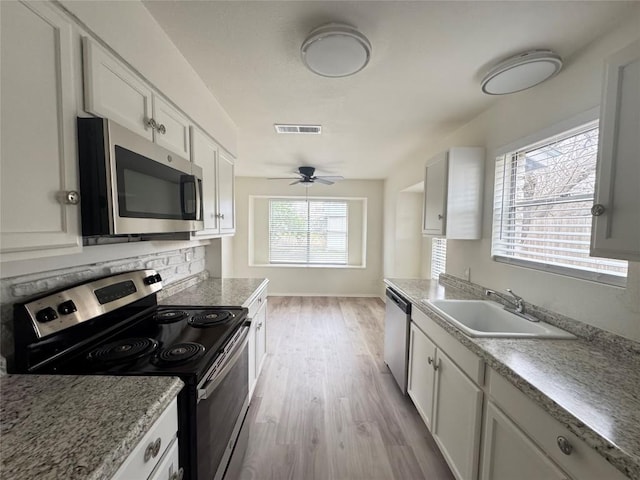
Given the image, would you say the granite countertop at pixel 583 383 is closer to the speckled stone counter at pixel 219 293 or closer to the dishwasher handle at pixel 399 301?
the dishwasher handle at pixel 399 301

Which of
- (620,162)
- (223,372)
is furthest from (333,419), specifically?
(620,162)

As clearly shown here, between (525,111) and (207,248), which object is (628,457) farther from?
(207,248)

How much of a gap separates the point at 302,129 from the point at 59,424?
2.61 metres

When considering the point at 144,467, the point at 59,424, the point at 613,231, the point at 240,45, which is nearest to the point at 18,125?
the point at 59,424

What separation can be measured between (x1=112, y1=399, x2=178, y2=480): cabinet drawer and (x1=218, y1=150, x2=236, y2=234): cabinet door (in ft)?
5.27

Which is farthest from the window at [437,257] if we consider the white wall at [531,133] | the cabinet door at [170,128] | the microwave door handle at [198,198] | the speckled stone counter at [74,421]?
the speckled stone counter at [74,421]

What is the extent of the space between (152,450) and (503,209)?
98.0 inches

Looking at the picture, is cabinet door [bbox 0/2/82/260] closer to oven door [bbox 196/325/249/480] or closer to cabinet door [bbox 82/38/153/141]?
cabinet door [bbox 82/38/153/141]

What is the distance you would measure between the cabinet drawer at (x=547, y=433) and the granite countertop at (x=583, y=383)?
4 cm

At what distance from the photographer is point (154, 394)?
32.6 inches

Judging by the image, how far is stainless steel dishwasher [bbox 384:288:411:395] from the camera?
2178 millimetres

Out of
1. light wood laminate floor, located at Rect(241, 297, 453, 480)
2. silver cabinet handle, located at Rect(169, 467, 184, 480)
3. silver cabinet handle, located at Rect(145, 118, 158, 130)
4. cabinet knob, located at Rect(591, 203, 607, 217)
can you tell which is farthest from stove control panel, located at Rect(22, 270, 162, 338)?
cabinet knob, located at Rect(591, 203, 607, 217)

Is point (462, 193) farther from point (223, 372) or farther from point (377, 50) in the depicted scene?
point (223, 372)

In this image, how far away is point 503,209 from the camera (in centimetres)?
206
